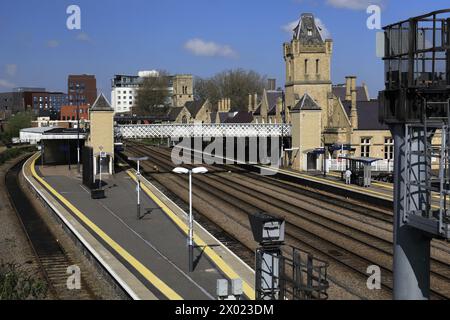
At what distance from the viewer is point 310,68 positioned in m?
61.2

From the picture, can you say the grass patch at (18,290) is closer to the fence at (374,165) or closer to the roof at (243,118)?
the fence at (374,165)

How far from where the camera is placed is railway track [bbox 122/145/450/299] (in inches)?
864

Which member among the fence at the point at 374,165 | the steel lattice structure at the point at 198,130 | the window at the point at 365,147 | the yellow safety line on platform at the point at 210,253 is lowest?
the yellow safety line on platform at the point at 210,253

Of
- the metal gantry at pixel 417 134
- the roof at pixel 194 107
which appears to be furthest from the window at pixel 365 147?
the roof at pixel 194 107

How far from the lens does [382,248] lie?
24.5 metres

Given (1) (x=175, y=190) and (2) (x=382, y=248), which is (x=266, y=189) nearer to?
(1) (x=175, y=190)

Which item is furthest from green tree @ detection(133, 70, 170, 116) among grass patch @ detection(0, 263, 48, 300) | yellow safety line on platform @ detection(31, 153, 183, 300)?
grass patch @ detection(0, 263, 48, 300)

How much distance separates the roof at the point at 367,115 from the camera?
54.1 meters

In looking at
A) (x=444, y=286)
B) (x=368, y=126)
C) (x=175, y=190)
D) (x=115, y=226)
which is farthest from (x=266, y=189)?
(x=444, y=286)

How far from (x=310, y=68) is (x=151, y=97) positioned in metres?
92.5

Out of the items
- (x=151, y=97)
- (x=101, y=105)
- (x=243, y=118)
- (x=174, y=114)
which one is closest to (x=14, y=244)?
(x=101, y=105)

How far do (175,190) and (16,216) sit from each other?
11.8 meters

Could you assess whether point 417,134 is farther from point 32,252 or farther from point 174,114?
point 174,114

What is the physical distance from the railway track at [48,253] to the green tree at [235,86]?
349 feet
